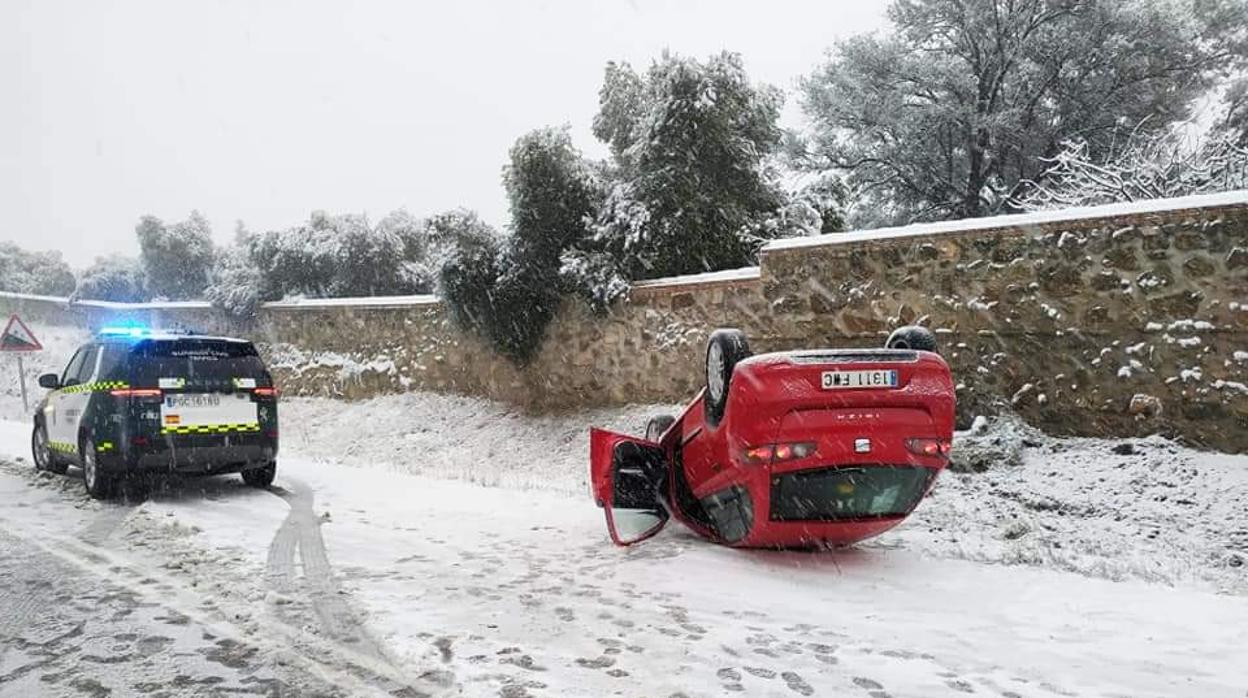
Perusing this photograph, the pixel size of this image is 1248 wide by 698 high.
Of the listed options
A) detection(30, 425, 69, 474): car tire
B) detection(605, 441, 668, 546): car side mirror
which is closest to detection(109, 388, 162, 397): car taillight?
detection(30, 425, 69, 474): car tire

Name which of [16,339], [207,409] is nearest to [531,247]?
[207,409]

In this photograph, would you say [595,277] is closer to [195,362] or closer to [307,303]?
[195,362]

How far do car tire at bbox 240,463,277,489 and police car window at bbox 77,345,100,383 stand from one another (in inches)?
72.9

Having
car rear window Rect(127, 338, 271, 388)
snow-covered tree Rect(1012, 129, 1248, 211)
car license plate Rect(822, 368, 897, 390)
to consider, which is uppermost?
snow-covered tree Rect(1012, 129, 1248, 211)

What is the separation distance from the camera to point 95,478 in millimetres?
8555

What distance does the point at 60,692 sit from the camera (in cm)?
357

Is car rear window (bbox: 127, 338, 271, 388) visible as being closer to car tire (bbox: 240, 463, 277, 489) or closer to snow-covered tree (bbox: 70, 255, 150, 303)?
car tire (bbox: 240, 463, 277, 489)

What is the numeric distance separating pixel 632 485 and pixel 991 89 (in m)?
16.7

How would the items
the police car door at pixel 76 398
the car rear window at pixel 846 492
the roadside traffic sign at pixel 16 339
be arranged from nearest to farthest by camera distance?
the car rear window at pixel 846 492, the police car door at pixel 76 398, the roadside traffic sign at pixel 16 339

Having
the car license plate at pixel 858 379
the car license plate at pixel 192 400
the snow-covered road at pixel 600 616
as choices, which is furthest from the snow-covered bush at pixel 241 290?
the car license plate at pixel 858 379

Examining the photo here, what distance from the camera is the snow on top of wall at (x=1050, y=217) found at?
793 cm

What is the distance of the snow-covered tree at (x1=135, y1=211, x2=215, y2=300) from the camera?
108 ft

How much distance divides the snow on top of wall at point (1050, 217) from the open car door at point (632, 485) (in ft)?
16.3

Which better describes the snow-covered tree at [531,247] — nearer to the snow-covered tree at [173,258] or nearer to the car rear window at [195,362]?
the car rear window at [195,362]
